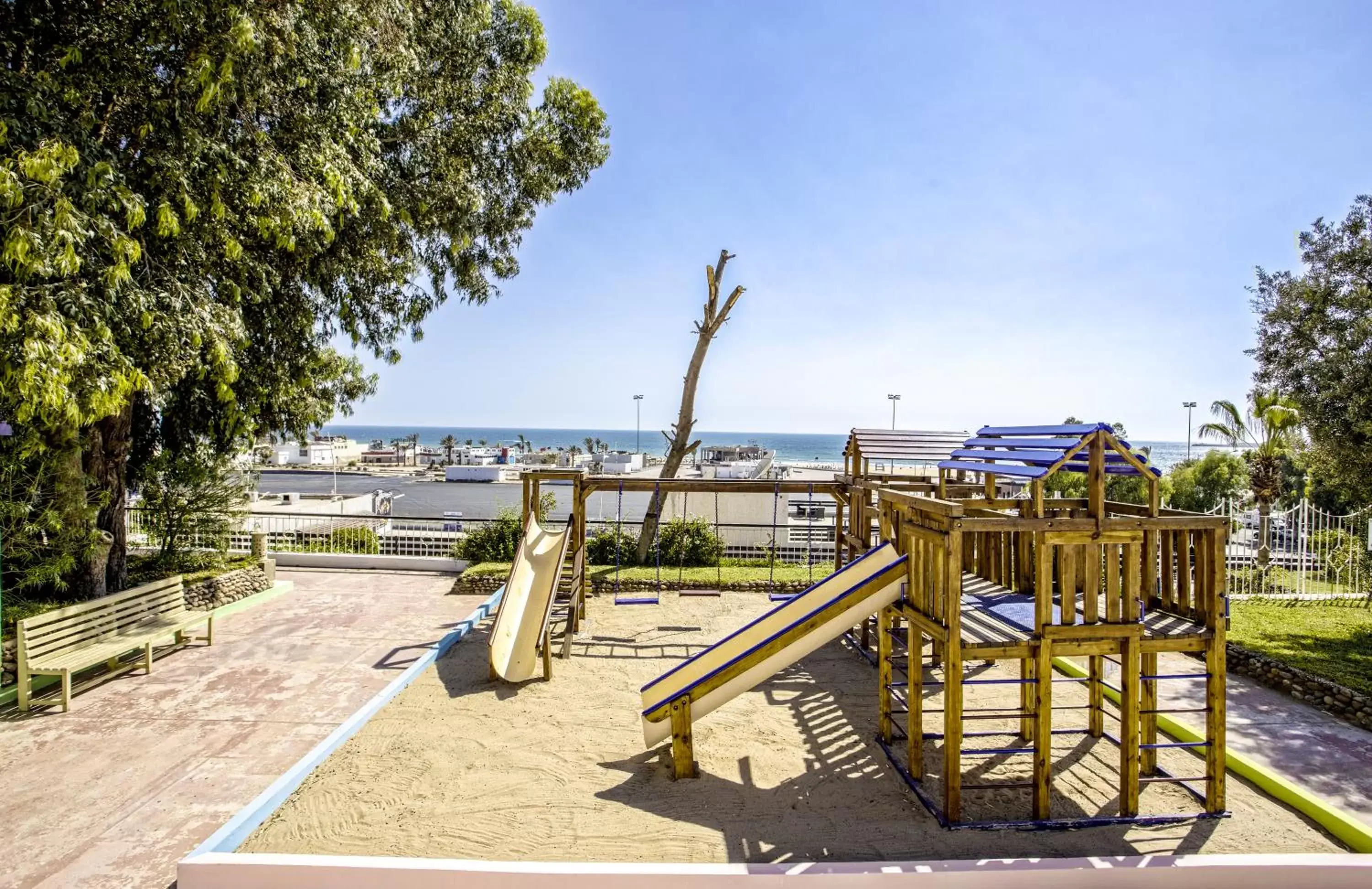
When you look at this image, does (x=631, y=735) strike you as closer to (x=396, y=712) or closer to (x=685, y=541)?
(x=396, y=712)

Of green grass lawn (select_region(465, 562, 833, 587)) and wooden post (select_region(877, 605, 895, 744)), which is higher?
wooden post (select_region(877, 605, 895, 744))

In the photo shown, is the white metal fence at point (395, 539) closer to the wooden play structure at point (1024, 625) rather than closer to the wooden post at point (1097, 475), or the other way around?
the wooden play structure at point (1024, 625)

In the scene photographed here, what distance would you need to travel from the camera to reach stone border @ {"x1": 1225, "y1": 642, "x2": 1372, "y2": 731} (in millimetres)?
6871

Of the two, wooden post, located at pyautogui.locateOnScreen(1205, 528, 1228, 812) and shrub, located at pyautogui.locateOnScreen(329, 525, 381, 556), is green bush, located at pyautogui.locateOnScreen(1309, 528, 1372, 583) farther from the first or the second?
shrub, located at pyautogui.locateOnScreen(329, 525, 381, 556)

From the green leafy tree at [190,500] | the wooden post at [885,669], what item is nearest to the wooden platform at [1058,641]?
the wooden post at [885,669]

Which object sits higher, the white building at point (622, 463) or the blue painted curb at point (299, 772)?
the white building at point (622, 463)

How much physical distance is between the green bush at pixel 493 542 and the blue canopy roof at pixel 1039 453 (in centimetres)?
1035

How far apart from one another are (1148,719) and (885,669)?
2.06 meters

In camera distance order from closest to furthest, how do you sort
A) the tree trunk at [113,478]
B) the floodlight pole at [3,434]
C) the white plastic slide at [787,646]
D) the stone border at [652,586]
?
the white plastic slide at [787,646] → the floodlight pole at [3,434] → the tree trunk at [113,478] → the stone border at [652,586]

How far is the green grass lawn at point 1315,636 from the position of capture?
7816 mm

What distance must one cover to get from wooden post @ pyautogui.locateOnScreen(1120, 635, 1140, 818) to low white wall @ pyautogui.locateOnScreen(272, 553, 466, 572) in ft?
40.3

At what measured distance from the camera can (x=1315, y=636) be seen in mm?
9406

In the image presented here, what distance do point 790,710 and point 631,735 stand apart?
1689 millimetres

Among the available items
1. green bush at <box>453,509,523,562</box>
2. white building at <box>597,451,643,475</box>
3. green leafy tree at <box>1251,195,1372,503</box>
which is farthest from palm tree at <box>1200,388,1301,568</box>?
white building at <box>597,451,643,475</box>
